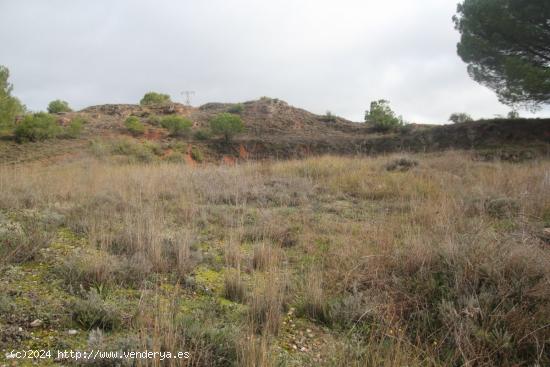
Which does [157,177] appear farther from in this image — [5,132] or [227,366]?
[5,132]

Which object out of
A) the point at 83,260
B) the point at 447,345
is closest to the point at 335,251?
the point at 447,345

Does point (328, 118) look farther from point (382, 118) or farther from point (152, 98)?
point (152, 98)

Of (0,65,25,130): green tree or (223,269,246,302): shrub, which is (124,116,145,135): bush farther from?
(223,269,246,302): shrub

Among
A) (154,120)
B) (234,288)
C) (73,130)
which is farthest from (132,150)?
(234,288)

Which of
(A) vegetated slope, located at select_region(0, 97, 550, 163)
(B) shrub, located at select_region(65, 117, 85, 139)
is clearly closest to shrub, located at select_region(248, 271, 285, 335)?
(A) vegetated slope, located at select_region(0, 97, 550, 163)

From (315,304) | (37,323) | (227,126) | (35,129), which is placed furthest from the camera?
(227,126)

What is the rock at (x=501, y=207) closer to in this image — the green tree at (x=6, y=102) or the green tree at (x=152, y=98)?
the green tree at (x=6, y=102)

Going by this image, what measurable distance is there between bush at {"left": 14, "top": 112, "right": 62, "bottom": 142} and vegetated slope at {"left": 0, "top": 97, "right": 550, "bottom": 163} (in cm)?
150

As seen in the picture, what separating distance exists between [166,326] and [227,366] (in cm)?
43

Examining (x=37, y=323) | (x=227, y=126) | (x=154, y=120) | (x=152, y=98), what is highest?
(x=152, y=98)

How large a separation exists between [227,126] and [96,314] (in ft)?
70.4

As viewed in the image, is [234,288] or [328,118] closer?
[234,288]

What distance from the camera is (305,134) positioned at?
2588cm

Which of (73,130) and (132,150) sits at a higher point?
(73,130)
